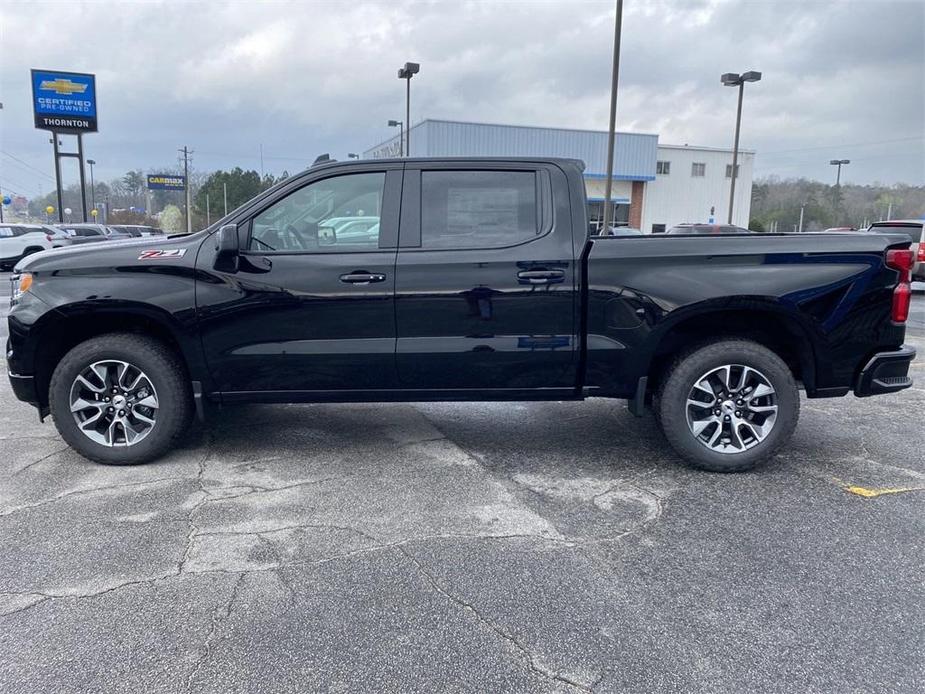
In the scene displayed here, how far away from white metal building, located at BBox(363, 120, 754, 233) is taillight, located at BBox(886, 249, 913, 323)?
4002 centimetres

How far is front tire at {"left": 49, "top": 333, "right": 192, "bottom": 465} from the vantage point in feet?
14.6

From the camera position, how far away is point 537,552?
3406mm

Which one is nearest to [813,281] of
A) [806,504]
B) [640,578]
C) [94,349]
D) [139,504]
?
[806,504]

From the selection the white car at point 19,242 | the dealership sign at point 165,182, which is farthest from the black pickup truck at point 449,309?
the dealership sign at point 165,182

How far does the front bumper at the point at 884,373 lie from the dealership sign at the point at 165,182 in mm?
88937

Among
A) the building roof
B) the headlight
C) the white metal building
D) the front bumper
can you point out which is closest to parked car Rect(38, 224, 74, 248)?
the building roof

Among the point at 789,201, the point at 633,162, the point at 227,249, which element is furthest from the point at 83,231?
the point at 789,201

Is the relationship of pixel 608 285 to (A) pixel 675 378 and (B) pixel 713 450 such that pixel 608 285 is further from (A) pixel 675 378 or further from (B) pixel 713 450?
(B) pixel 713 450

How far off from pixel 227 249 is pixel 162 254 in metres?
0.49

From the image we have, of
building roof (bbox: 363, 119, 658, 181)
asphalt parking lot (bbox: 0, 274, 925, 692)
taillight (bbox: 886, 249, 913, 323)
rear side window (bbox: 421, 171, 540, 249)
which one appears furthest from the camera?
building roof (bbox: 363, 119, 658, 181)

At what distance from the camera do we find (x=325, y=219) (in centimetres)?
445

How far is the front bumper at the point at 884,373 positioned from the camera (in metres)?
4.41

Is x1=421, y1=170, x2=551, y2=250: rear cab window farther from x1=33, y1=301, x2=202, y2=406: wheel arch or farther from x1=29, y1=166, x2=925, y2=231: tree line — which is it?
x1=29, y1=166, x2=925, y2=231: tree line

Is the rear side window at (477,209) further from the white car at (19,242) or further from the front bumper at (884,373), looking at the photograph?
the white car at (19,242)
